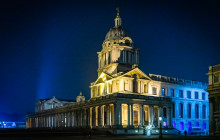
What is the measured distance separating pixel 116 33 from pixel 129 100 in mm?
27478

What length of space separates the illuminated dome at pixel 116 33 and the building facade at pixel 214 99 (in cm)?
3287

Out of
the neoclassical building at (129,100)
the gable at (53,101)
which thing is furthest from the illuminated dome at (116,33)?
the gable at (53,101)

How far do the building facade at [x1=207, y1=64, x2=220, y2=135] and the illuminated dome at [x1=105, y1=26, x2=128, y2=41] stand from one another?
32871 millimetres

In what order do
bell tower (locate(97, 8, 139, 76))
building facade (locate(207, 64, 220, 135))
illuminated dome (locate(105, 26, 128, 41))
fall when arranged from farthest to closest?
1. illuminated dome (locate(105, 26, 128, 41))
2. bell tower (locate(97, 8, 139, 76))
3. building facade (locate(207, 64, 220, 135))

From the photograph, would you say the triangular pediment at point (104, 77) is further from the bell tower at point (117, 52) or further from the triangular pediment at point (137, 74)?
the triangular pediment at point (137, 74)

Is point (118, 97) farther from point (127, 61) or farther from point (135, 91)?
point (127, 61)

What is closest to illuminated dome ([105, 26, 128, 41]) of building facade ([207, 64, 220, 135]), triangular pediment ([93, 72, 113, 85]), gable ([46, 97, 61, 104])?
triangular pediment ([93, 72, 113, 85])

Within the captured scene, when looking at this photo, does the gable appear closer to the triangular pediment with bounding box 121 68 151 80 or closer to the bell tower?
the bell tower

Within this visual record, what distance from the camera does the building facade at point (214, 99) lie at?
199ft

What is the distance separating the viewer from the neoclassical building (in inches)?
2729

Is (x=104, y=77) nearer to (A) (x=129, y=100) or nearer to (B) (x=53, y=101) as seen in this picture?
(A) (x=129, y=100)

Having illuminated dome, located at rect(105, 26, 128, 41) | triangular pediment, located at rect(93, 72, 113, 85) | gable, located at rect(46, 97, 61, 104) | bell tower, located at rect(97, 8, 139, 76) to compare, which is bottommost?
gable, located at rect(46, 97, 61, 104)

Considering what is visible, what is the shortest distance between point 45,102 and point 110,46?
169ft

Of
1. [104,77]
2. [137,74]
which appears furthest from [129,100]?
[104,77]
